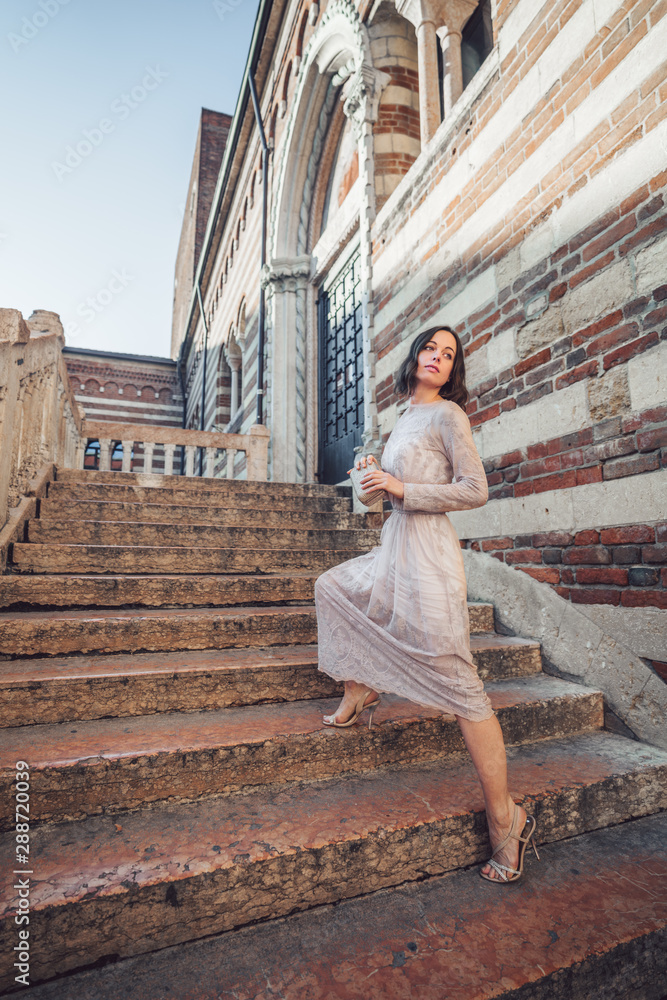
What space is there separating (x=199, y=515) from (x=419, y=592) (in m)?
2.74

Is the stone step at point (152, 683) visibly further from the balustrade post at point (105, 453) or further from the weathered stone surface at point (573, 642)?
the balustrade post at point (105, 453)

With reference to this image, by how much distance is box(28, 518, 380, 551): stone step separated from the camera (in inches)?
134

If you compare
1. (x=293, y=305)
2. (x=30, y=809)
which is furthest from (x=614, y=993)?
(x=293, y=305)

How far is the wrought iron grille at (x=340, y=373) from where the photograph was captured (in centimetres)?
666

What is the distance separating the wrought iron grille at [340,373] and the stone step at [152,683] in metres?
4.43

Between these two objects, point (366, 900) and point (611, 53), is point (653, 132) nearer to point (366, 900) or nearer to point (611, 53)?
point (611, 53)

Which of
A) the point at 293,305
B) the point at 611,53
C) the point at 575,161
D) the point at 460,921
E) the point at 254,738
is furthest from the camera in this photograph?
the point at 293,305

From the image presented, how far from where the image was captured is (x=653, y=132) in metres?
2.30

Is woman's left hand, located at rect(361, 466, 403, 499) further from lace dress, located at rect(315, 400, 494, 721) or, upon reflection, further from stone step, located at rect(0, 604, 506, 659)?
stone step, located at rect(0, 604, 506, 659)

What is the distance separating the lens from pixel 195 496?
4383 millimetres

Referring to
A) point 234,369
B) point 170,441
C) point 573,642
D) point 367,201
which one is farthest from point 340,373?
point 234,369

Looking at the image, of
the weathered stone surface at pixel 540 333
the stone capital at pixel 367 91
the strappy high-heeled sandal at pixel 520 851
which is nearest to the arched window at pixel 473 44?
the stone capital at pixel 367 91

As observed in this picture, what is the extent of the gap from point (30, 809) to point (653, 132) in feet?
11.8

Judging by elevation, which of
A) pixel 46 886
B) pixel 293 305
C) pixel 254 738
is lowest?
pixel 46 886
